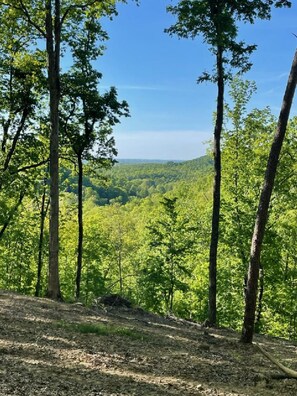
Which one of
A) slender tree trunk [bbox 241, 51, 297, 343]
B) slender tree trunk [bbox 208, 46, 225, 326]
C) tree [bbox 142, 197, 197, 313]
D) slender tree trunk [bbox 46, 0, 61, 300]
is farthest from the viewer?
tree [bbox 142, 197, 197, 313]

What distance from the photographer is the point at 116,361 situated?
23.8 feet

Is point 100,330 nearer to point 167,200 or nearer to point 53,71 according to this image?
point 53,71

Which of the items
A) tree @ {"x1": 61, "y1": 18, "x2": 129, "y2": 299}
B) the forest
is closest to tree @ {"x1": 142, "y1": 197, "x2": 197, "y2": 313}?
the forest

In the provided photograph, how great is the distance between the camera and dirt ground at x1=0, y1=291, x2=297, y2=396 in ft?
18.8

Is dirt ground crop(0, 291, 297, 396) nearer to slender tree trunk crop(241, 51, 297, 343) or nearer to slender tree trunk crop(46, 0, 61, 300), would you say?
slender tree trunk crop(241, 51, 297, 343)

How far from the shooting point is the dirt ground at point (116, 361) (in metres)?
5.74

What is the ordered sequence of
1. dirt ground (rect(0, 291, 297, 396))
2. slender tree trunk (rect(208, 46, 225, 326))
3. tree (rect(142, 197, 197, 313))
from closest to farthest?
1. dirt ground (rect(0, 291, 297, 396))
2. slender tree trunk (rect(208, 46, 225, 326))
3. tree (rect(142, 197, 197, 313))

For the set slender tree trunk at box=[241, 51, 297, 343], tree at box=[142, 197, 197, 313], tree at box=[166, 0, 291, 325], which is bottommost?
tree at box=[142, 197, 197, 313]

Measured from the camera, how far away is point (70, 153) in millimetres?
21125

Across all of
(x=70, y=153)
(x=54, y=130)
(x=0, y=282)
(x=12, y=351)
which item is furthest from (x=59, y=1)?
(x=0, y=282)

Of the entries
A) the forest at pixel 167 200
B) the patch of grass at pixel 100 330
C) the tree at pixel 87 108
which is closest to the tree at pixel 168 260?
the forest at pixel 167 200

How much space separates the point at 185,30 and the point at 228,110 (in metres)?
13.2

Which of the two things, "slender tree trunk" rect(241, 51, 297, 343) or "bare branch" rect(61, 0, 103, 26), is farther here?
"bare branch" rect(61, 0, 103, 26)

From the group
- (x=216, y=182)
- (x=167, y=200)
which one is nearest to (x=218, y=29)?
(x=216, y=182)
